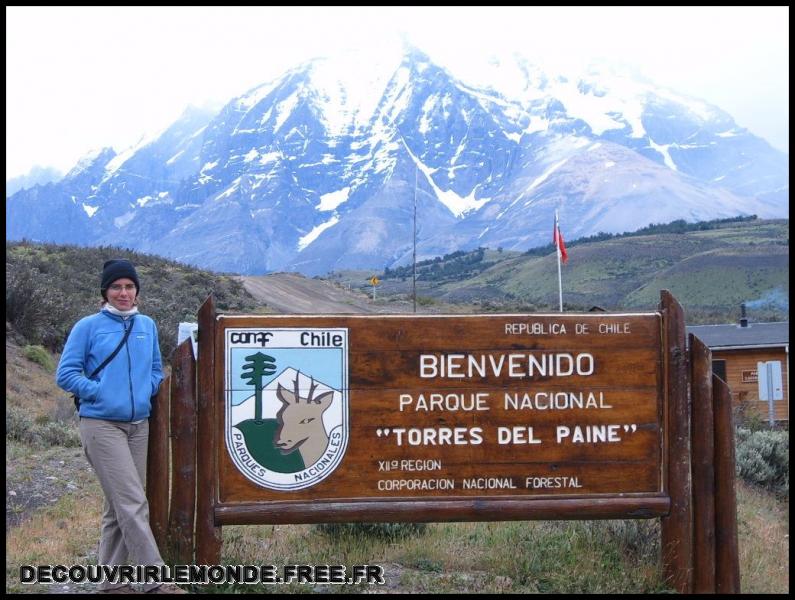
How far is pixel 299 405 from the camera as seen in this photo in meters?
5.65

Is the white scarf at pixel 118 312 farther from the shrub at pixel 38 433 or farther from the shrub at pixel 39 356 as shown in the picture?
the shrub at pixel 39 356

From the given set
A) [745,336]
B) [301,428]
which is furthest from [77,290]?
[301,428]

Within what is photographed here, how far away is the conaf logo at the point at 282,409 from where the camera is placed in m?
5.60

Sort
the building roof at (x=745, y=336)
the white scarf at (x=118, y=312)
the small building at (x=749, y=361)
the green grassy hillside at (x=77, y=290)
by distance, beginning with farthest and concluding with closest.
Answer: the building roof at (x=745, y=336) → the small building at (x=749, y=361) → the green grassy hillside at (x=77, y=290) → the white scarf at (x=118, y=312)

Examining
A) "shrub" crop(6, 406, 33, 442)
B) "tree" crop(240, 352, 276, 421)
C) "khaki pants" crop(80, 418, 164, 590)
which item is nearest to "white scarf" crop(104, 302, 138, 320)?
"khaki pants" crop(80, 418, 164, 590)

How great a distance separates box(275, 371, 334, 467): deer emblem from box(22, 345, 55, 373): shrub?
14150mm

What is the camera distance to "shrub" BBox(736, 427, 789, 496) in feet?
45.2

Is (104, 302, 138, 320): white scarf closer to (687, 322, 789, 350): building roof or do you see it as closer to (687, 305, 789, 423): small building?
(687, 322, 789, 350): building roof

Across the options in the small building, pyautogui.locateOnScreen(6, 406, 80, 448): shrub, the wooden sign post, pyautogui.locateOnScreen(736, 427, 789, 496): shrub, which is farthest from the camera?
the small building

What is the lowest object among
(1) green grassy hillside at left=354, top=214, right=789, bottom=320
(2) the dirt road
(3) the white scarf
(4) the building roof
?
(3) the white scarf

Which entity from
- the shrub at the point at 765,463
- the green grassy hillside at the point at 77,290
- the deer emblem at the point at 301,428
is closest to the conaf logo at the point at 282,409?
the deer emblem at the point at 301,428

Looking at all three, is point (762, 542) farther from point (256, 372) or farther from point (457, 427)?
point (256, 372)

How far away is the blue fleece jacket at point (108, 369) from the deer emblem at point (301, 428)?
0.79 m

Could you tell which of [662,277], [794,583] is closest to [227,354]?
[794,583]
